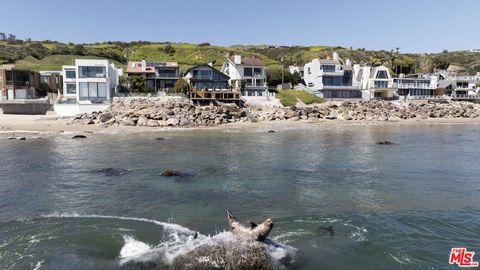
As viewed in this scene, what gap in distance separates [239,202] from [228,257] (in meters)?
7.99

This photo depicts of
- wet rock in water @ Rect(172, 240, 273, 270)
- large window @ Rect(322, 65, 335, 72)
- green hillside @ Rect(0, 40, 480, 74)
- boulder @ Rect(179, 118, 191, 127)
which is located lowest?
wet rock in water @ Rect(172, 240, 273, 270)

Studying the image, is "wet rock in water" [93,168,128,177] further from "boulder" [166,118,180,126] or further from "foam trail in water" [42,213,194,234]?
"boulder" [166,118,180,126]

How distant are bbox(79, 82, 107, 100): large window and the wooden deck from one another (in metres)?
17.3

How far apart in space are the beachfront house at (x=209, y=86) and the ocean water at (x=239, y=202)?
33.1 m

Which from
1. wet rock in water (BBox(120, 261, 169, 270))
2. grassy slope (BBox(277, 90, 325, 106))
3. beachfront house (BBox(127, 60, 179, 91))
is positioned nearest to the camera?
wet rock in water (BBox(120, 261, 169, 270))

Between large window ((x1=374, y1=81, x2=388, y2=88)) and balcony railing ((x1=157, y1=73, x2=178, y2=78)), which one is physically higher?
balcony railing ((x1=157, y1=73, x2=178, y2=78))

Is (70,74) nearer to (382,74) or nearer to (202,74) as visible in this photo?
(202,74)

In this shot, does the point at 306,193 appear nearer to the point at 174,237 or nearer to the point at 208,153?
the point at 174,237

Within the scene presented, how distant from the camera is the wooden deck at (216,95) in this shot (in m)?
75.6

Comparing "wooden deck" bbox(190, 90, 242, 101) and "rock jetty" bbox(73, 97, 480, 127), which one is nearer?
"rock jetty" bbox(73, 97, 480, 127)

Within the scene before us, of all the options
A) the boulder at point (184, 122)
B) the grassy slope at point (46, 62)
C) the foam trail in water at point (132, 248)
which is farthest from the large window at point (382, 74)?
the foam trail in water at point (132, 248)

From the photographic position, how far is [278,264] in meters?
14.4

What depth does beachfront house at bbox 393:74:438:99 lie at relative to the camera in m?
106

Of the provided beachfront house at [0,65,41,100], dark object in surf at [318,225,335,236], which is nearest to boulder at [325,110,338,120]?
beachfront house at [0,65,41,100]
